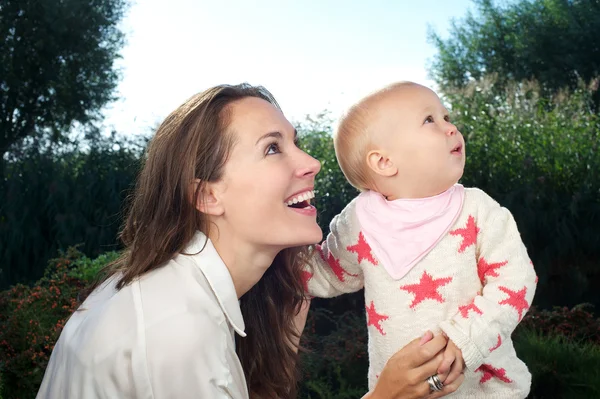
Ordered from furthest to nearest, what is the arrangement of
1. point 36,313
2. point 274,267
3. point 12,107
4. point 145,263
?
point 12,107, point 36,313, point 274,267, point 145,263

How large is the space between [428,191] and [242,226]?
601mm

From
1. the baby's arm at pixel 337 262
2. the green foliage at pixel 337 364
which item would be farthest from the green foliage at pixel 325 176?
the baby's arm at pixel 337 262

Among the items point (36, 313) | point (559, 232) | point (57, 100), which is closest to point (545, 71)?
point (57, 100)

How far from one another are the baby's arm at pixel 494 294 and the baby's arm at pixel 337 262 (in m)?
0.41

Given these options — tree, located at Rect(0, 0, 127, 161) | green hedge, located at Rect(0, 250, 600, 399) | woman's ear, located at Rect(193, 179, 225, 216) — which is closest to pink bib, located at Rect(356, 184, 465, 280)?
woman's ear, located at Rect(193, 179, 225, 216)

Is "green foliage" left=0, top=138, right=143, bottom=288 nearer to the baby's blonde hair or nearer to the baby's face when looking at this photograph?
the baby's blonde hair

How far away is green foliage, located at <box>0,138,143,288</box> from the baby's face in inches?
157

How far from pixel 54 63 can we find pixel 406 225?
55.6 feet

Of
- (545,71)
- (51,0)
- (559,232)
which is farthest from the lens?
(545,71)

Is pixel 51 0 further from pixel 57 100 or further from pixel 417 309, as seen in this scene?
pixel 417 309

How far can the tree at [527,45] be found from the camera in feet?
77.5

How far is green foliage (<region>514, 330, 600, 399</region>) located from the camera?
3.71m

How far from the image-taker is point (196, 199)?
2.16m

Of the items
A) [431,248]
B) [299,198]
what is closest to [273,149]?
[299,198]
